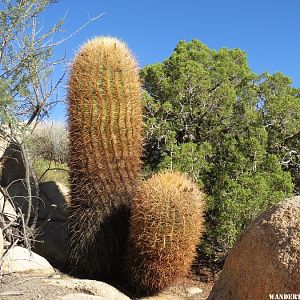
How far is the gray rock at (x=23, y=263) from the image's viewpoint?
6.68 meters

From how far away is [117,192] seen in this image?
23.2ft

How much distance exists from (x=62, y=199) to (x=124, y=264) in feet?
8.64

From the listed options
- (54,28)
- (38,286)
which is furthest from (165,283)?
(54,28)

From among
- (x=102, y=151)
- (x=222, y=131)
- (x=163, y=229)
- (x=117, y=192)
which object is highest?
(x=222, y=131)

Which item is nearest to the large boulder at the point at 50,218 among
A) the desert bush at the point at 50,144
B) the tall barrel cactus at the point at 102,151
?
the tall barrel cactus at the point at 102,151

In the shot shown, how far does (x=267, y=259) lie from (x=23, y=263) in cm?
420

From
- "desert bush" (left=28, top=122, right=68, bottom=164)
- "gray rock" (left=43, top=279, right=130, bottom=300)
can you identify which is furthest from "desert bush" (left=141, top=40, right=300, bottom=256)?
"gray rock" (left=43, top=279, right=130, bottom=300)

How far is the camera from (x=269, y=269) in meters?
3.54

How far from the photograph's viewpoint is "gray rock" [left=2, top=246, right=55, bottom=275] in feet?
21.9

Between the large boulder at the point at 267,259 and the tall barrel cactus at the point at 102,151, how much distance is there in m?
3.28

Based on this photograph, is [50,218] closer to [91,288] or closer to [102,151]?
[102,151]

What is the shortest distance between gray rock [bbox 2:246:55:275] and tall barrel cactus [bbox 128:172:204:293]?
4.24ft

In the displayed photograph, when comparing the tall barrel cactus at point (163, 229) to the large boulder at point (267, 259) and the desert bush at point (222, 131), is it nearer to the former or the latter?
the desert bush at point (222, 131)

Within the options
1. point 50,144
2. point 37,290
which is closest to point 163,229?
point 37,290
